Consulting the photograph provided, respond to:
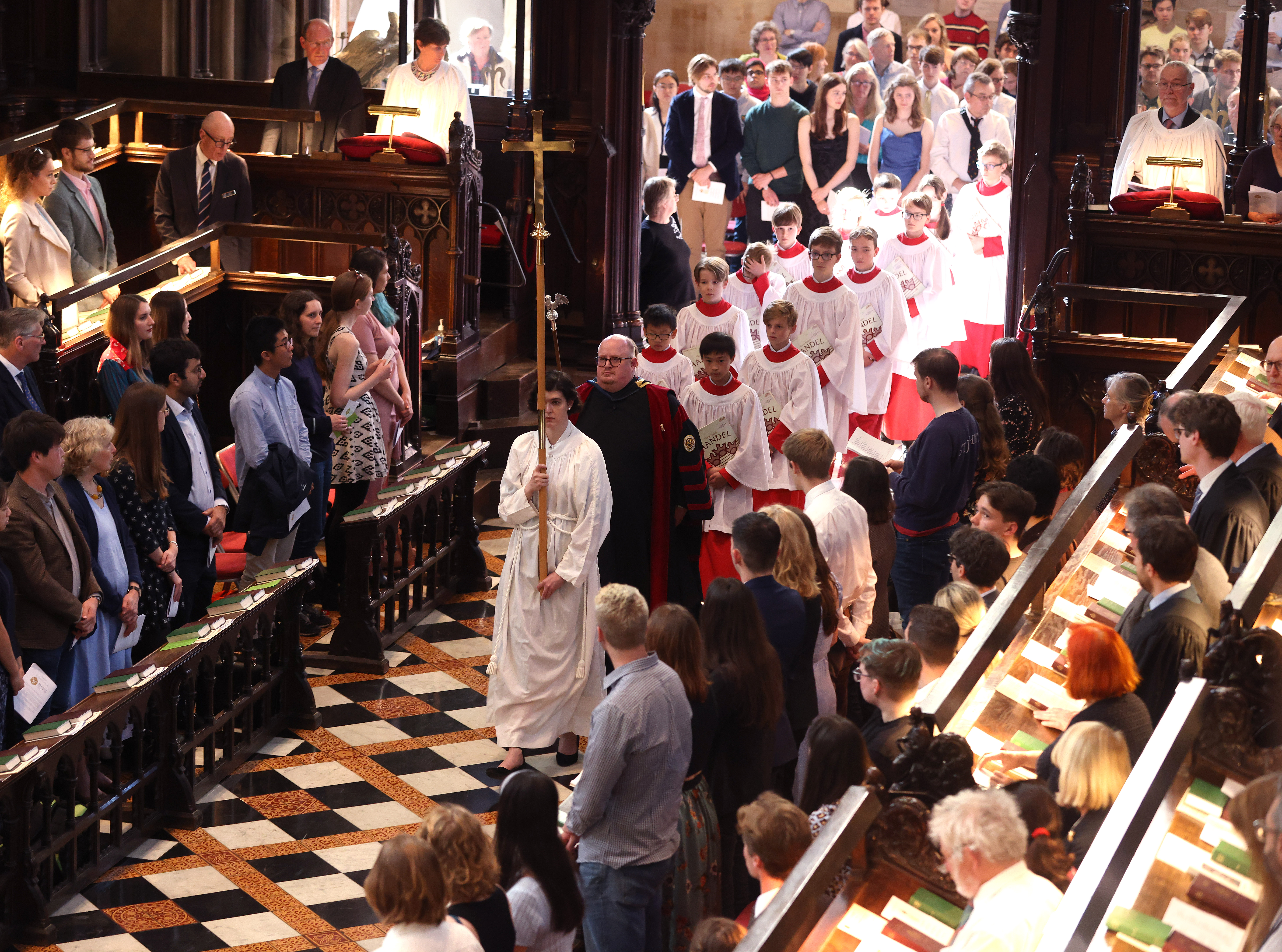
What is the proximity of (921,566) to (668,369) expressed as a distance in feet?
6.45

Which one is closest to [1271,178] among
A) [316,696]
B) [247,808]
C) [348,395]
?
[348,395]

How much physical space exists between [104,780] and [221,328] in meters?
5.00

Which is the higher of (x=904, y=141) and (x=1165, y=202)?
(x=904, y=141)

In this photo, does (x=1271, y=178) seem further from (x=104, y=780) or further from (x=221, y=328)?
(x=104, y=780)

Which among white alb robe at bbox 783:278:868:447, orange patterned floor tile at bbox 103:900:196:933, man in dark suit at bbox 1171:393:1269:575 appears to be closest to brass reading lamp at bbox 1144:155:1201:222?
white alb robe at bbox 783:278:868:447

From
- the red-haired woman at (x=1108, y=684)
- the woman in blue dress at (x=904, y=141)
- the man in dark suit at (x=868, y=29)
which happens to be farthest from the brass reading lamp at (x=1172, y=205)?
the man in dark suit at (x=868, y=29)

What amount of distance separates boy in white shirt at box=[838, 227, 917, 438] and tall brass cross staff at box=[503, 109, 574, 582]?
4235 millimetres

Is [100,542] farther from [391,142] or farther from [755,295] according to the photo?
[755,295]

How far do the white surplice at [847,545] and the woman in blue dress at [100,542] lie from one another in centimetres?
279

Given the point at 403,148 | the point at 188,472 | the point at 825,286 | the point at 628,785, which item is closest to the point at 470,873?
the point at 628,785

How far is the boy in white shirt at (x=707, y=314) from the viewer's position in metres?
9.73

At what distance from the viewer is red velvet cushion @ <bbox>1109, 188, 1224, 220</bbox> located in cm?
992

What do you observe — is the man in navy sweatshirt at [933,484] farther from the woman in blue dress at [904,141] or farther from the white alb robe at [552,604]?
the woman in blue dress at [904,141]

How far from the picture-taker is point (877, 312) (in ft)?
35.8
